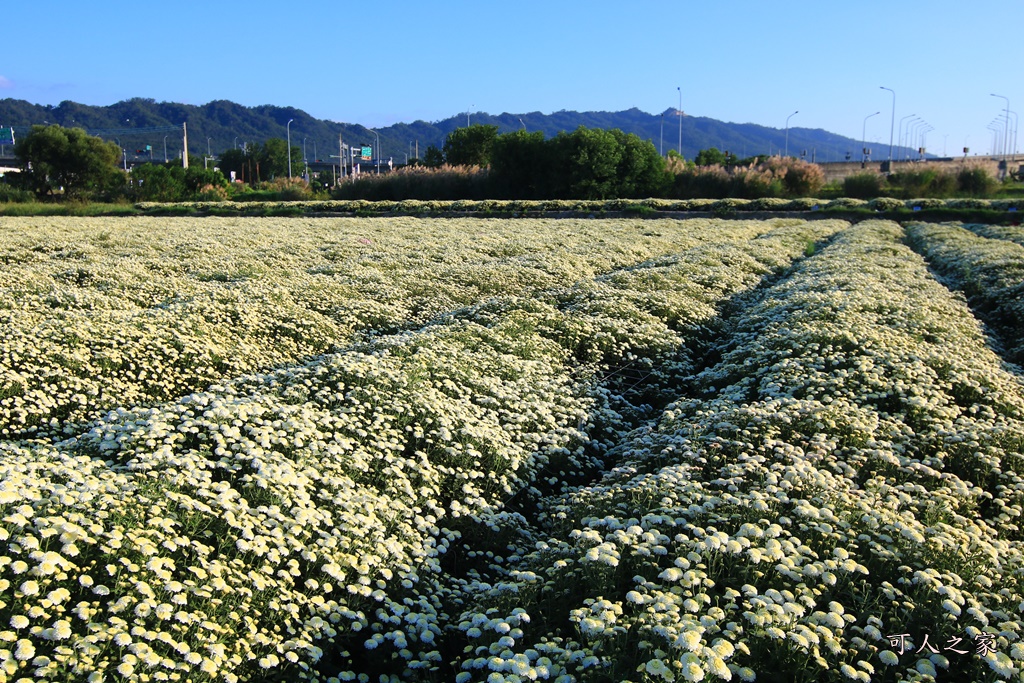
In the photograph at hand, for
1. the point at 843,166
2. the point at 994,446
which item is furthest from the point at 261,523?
the point at 843,166

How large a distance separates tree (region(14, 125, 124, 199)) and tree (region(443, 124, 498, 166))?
114 feet

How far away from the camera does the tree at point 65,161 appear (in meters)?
58.1

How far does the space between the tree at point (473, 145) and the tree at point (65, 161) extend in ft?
114

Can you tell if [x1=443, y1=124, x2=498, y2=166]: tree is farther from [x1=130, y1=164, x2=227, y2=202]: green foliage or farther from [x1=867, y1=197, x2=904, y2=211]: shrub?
[x1=867, y1=197, x2=904, y2=211]: shrub

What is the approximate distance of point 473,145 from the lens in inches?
3253

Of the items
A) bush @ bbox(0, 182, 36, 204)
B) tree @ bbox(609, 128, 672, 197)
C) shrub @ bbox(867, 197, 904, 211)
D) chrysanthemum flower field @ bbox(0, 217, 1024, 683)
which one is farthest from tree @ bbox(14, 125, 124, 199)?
shrub @ bbox(867, 197, 904, 211)

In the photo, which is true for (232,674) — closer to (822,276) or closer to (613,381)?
(613,381)

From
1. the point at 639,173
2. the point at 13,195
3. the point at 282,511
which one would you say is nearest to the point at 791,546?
the point at 282,511

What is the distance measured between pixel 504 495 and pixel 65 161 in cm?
6358

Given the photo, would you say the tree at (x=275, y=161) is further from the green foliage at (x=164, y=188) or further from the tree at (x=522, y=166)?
the tree at (x=522, y=166)

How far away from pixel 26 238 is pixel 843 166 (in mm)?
119335

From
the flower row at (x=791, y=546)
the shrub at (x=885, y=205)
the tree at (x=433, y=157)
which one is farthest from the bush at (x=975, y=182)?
the flower row at (x=791, y=546)

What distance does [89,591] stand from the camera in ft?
14.0

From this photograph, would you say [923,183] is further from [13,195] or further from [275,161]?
[275,161]
